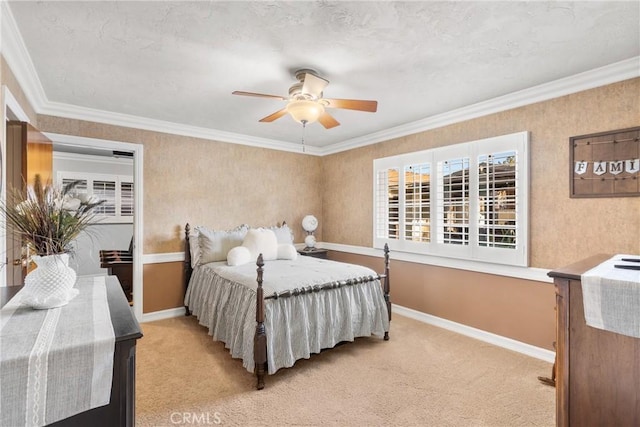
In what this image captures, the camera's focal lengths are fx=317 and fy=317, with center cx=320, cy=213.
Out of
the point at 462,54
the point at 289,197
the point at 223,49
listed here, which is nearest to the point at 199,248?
the point at 289,197

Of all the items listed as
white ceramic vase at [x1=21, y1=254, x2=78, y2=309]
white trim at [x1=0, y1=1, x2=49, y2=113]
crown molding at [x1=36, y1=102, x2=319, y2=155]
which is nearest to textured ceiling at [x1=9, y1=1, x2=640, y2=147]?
white trim at [x1=0, y1=1, x2=49, y2=113]

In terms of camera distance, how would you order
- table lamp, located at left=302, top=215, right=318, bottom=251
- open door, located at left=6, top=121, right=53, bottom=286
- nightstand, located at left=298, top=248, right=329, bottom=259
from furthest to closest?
1. table lamp, located at left=302, top=215, right=318, bottom=251
2. nightstand, located at left=298, top=248, right=329, bottom=259
3. open door, located at left=6, top=121, right=53, bottom=286

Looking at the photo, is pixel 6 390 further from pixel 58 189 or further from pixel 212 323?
pixel 212 323

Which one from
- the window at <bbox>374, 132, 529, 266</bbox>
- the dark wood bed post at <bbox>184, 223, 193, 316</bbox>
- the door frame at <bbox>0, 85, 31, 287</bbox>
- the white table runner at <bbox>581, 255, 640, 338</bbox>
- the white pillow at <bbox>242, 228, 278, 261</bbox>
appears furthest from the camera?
the dark wood bed post at <bbox>184, 223, 193, 316</bbox>

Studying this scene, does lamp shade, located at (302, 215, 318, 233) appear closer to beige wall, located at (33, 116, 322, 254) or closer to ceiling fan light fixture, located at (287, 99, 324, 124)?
beige wall, located at (33, 116, 322, 254)

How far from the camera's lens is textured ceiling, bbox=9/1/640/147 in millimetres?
1744

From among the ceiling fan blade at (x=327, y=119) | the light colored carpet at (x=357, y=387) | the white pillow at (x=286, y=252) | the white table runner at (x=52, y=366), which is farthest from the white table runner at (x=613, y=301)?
the white pillow at (x=286, y=252)

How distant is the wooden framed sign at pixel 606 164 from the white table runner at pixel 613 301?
60.6 inches

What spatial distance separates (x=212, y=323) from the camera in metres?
3.22

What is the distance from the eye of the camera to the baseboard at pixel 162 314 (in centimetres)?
383

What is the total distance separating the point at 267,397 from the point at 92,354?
1644 millimetres

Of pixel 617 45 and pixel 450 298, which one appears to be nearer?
pixel 617 45

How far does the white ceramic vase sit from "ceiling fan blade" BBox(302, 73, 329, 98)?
1828mm

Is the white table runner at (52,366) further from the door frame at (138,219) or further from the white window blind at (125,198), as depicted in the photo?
the white window blind at (125,198)
